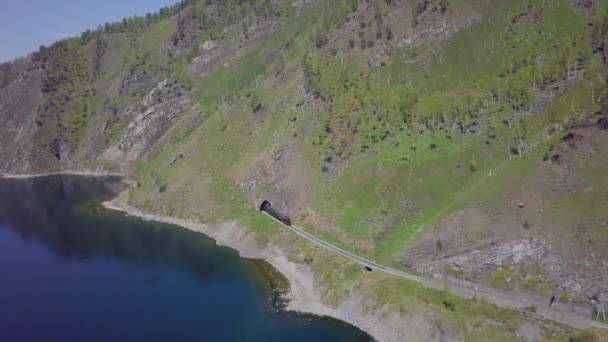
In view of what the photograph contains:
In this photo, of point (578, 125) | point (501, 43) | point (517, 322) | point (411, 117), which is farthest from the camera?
point (501, 43)

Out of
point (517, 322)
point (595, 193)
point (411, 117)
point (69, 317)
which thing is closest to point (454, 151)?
point (411, 117)

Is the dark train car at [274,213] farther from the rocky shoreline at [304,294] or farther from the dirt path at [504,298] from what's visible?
the dirt path at [504,298]

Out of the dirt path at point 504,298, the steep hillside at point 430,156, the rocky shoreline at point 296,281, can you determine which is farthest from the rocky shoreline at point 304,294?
the dirt path at point 504,298

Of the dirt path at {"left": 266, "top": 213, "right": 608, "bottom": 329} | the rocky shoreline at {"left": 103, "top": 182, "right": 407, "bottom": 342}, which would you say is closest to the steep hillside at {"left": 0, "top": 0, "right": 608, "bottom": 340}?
the dirt path at {"left": 266, "top": 213, "right": 608, "bottom": 329}

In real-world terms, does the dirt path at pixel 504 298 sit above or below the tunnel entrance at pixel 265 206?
below

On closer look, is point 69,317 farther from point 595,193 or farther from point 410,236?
point 595,193

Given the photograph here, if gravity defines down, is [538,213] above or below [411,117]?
below
